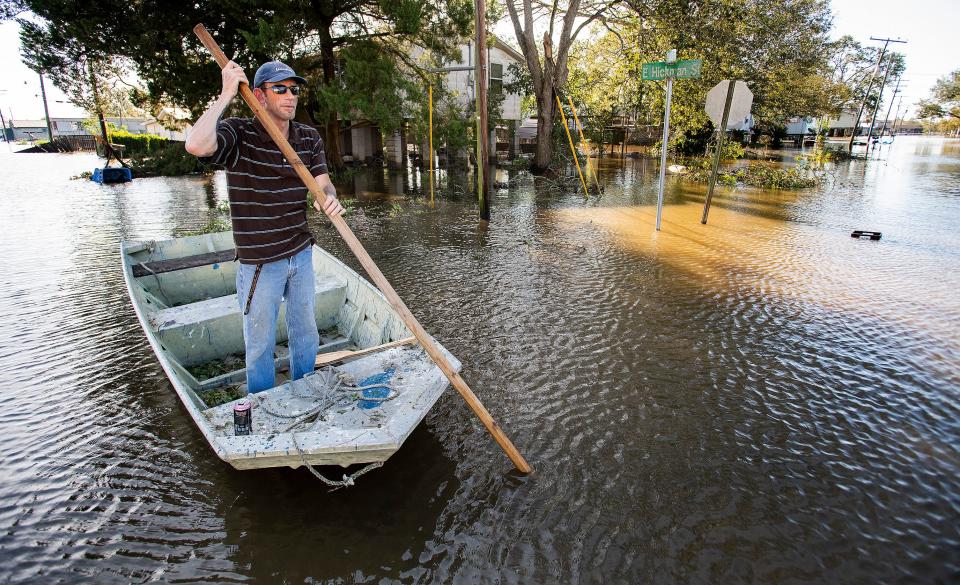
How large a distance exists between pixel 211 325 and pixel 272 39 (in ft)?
42.6

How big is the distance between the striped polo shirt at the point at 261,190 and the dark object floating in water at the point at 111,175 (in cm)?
2124

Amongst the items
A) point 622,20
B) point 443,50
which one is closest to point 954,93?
point 622,20

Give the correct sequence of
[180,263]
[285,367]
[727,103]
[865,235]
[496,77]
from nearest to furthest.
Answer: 1. [285,367]
2. [180,263]
3. [865,235]
4. [727,103]
5. [496,77]

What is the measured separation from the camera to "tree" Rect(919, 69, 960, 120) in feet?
204

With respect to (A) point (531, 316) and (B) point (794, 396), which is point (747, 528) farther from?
(A) point (531, 316)

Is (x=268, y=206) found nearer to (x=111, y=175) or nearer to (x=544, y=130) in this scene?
(x=544, y=130)

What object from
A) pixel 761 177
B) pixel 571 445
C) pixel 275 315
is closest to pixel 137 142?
pixel 761 177

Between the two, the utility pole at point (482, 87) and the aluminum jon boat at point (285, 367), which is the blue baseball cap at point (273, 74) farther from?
the utility pole at point (482, 87)

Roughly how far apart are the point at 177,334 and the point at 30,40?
18403 mm

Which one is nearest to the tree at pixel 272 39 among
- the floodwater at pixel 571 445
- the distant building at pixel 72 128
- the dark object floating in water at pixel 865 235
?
the floodwater at pixel 571 445

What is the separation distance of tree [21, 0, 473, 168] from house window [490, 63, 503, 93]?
975 centimetres

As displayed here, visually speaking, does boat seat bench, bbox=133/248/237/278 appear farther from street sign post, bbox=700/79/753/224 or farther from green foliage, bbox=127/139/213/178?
green foliage, bbox=127/139/213/178

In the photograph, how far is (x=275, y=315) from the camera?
11.9 feet

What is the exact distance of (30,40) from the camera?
16234 millimetres
